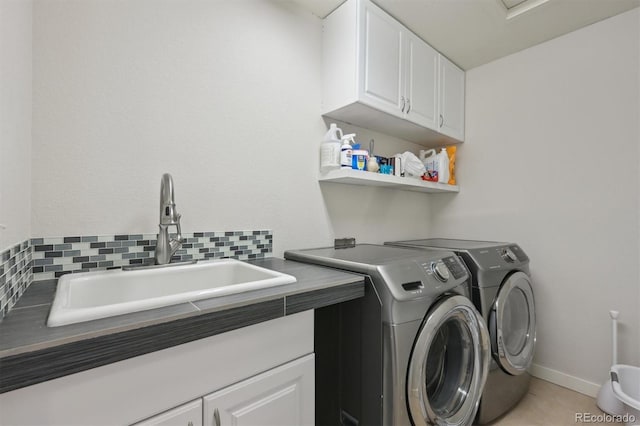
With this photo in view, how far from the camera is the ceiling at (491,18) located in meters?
1.79

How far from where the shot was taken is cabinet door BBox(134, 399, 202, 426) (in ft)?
2.45

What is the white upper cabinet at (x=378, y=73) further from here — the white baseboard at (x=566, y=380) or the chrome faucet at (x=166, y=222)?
the white baseboard at (x=566, y=380)

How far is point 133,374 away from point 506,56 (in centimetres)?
305

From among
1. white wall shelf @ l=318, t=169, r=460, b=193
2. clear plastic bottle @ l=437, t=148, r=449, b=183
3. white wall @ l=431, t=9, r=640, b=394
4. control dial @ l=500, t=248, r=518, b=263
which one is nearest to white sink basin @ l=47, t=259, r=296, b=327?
white wall shelf @ l=318, t=169, r=460, b=193

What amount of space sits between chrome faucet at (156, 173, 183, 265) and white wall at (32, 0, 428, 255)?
0.13m

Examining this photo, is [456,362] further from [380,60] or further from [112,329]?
[380,60]

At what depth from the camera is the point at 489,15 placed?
1885mm

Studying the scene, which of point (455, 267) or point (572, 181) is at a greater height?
point (572, 181)

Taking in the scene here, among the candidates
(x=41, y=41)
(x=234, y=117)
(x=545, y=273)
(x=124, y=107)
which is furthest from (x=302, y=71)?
(x=545, y=273)

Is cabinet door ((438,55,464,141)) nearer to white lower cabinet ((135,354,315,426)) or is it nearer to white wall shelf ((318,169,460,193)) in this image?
white wall shelf ((318,169,460,193))

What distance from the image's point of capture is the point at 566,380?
2.06 meters

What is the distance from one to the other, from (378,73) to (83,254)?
5.75 ft

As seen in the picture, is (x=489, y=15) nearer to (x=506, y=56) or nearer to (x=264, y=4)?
(x=506, y=56)

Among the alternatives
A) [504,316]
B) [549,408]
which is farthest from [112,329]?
[549,408]
